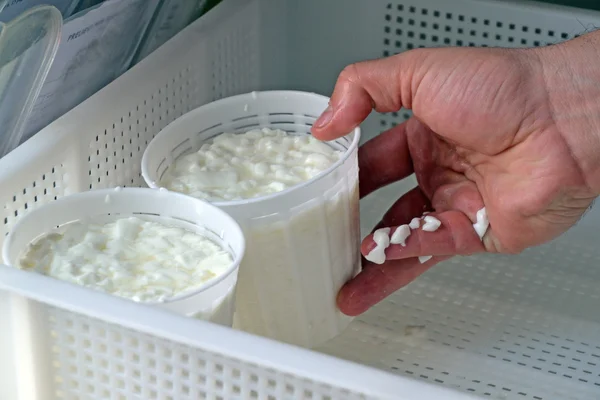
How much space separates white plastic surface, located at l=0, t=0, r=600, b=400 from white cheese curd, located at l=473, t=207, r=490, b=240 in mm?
126

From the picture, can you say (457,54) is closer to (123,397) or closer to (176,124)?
(176,124)

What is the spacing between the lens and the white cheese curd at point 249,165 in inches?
30.4

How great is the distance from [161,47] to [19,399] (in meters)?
0.42

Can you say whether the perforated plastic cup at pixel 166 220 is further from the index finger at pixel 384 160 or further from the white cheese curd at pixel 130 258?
the index finger at pixel 384 160

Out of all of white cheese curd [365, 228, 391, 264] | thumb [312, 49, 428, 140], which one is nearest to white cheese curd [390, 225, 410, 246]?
white cheese curd [365, 228, 391, 264]

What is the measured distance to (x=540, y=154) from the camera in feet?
2.66

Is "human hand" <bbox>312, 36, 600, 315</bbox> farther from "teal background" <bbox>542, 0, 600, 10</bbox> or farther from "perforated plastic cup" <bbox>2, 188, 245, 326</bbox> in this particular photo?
"teal background" <bbox>542, 0, 600, 10</bbox>

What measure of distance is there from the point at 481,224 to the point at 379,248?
0.12m

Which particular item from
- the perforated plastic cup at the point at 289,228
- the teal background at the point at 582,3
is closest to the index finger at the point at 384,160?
the perforated plastic cup at the point at 289,228

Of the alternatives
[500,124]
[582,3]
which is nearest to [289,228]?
[500,124]

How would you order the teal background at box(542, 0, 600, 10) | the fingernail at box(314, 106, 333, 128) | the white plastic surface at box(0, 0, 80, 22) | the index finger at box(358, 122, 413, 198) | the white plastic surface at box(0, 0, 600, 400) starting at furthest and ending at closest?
the teal background at box(542, 0, 600, 10) → the index finger at box(358, 122, 413, 198) → the fingernail at box(314, 106, 333, 128) → the white plastic surface at box(0, 0, 80, 22) → the white plastic surface at box(0, 0, 600, 400)

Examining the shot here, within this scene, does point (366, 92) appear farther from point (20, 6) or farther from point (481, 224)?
point (20, 6)

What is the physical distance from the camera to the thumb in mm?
792

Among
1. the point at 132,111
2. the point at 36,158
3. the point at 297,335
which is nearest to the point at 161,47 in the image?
the point at 132,111
